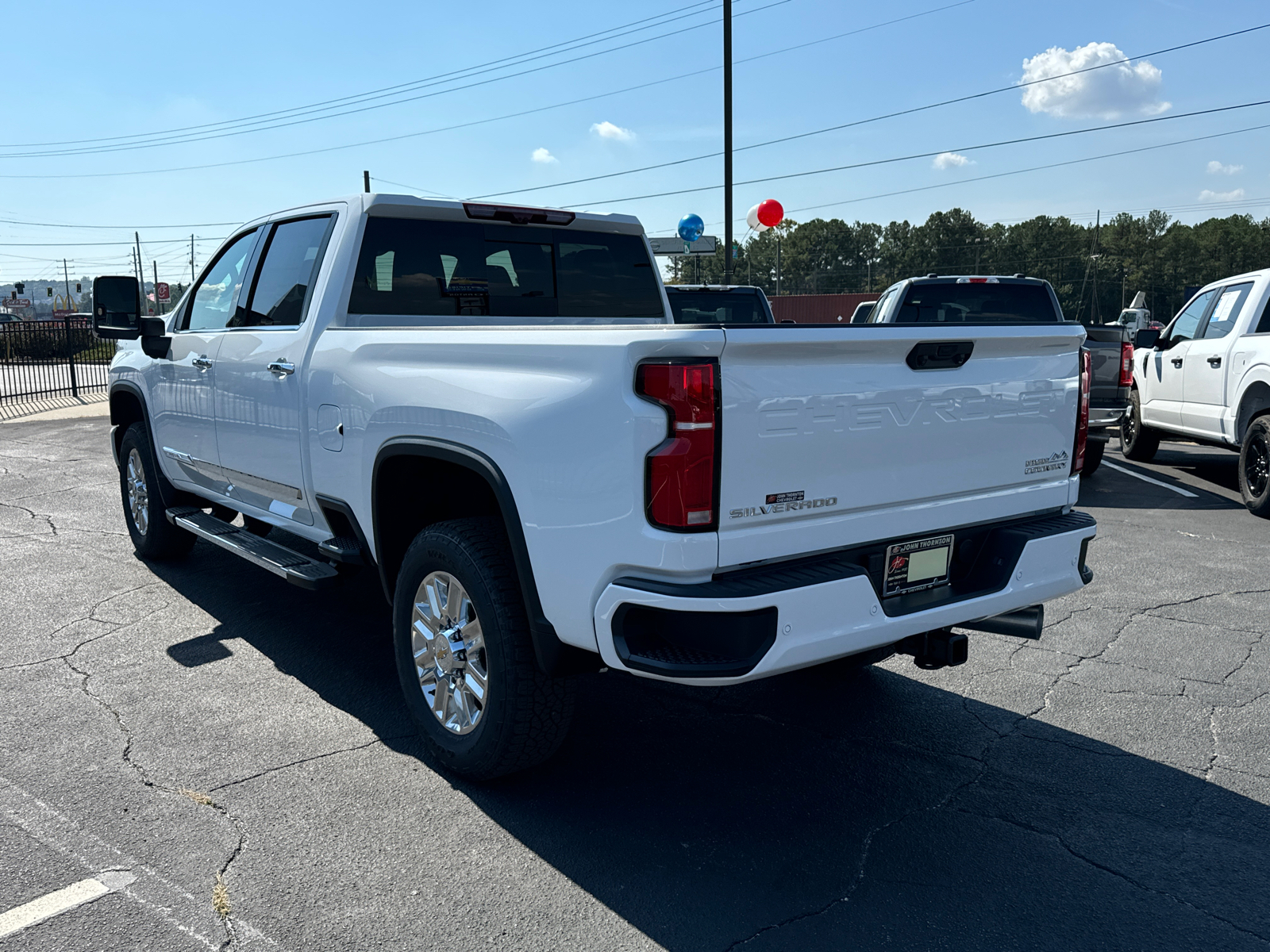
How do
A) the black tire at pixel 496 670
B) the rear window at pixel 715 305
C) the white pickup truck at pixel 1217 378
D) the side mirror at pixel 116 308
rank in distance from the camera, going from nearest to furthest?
the black tire at pixel 496 670
the side mirror at pixel 116 308
the white pickup truck at pixel 1217 378
the rear window at pixel 715 305

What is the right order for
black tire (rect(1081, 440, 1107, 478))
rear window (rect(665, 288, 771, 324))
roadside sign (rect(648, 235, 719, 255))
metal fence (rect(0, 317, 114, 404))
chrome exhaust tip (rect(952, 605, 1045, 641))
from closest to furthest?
chrome exhaust tip (rect(952, 605, 1045, 641)) → black tire (rect(1081, 440, 1107, 478)) → rear window (rect(665, 288, 771, 324)) → roadside sign (rect(648, 235, 719, 255)) → metal fence (rect(0, 317, 114, 404))

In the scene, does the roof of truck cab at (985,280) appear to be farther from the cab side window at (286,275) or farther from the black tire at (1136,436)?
the cab side window at (286,275)

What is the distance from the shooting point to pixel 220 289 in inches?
222

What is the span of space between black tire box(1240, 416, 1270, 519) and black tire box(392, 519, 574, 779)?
7.63 meters

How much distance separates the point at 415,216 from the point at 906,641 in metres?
2.89

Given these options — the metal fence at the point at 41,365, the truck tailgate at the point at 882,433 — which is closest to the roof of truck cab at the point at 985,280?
the truck tailgate at the point at 882,433

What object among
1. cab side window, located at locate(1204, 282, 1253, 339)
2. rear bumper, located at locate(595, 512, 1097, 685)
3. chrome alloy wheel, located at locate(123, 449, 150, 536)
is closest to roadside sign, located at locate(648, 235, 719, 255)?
cab side window, located at locate(1204, 282, 1253, 339)

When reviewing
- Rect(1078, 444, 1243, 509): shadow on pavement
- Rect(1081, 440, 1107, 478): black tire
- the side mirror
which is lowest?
Rect(1078, 444, 1243, 509): shadow on pavement

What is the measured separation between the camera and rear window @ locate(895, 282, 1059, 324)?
969 cm

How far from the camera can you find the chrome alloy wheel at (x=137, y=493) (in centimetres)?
666

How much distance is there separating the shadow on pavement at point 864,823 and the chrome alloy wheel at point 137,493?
2788 millimetres

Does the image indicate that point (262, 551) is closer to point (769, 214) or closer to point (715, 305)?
point (715, 305)

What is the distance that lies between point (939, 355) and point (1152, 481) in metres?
8.59

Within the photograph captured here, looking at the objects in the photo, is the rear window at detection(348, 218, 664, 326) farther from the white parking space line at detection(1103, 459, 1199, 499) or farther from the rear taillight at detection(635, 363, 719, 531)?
the white parking space line at detection(1103, 459, 1199, 499)
